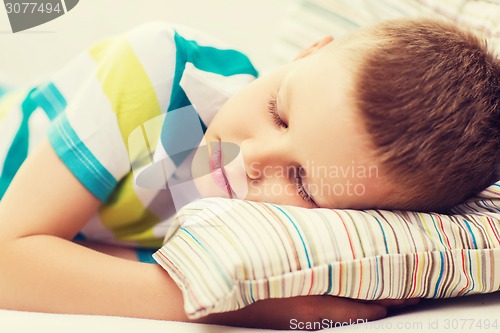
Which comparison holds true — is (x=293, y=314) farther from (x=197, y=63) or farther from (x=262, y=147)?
(x=197, y=63)

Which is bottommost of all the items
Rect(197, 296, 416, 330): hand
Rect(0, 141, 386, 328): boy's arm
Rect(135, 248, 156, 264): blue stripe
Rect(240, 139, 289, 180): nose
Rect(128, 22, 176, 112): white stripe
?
Rect(135, 248, 156, 264): blue stripe

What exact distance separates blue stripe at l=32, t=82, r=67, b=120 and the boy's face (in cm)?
26

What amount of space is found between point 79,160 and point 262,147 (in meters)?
0.24

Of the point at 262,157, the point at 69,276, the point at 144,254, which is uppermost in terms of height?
the point at 262,157

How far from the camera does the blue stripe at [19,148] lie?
32.6 inches

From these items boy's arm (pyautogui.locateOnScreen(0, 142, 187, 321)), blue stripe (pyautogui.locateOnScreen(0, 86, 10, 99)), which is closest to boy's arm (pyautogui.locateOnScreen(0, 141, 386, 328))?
boy's arm (pyautogui.locateOnScreen(0, 142, 187, 321))

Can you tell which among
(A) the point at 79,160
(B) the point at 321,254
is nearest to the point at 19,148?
(A) the point at 79,160

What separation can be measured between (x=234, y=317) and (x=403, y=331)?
7.1 inches

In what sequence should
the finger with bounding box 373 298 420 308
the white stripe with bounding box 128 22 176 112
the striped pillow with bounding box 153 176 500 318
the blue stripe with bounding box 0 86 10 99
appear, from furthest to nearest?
the blue stripe with bounding box 0 86 10 99, the white stripe with bounding box 128 22 176 112, the finger with bounding box 373 298 420 308, the striped pillow with bounding box 153 176 500 318

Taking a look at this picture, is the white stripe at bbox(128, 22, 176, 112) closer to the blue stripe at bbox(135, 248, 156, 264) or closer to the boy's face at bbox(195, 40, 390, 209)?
the boy's face at bbox(195, 40, 390, 209)

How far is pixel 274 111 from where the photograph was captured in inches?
26.9

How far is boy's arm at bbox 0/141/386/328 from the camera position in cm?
59

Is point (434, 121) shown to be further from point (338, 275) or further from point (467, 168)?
point (338, 275)

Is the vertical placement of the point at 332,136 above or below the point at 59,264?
above
